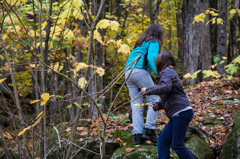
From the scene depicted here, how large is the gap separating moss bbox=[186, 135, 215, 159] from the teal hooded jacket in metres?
1.44

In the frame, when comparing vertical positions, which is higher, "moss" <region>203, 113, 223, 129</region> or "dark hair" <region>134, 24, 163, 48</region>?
"dark hair" <region>134, 24, 163, 48</region>

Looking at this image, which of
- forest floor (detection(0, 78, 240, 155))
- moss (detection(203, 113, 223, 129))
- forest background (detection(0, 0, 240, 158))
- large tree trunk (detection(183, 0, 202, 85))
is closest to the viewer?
forest background (detection(0, 0, 240, 158))

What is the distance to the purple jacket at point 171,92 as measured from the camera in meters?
2.30

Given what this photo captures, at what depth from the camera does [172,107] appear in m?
2.35

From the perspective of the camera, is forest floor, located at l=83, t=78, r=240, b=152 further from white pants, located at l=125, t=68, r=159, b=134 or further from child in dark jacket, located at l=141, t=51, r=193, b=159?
child in dark jacket, located at l=141, t=51, r=193, b=159

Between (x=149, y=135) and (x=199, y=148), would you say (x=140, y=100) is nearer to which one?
(x=149, y=135)

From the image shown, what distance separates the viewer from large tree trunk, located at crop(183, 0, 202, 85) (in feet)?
23.2

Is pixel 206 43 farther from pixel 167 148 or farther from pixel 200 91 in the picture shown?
pixel 167 148

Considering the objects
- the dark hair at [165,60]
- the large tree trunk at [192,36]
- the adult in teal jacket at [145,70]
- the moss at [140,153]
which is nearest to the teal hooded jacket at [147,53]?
the adult in teal jacket at [145,70]

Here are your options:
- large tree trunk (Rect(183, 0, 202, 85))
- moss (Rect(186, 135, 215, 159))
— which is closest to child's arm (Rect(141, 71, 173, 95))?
moss (Rect(186, 135, 215, 159))

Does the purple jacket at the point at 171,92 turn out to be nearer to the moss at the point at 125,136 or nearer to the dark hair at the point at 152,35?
the dark hair at the point at 152,35

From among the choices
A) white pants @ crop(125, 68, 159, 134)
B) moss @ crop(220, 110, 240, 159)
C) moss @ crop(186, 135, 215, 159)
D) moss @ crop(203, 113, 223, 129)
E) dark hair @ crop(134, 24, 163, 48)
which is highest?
dark hair @ crop(134, 24, 163, 48)

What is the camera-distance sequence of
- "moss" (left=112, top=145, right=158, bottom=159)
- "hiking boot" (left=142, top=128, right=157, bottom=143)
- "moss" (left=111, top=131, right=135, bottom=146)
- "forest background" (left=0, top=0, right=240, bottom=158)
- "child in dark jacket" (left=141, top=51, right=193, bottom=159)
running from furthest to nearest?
"moss" (left=111, top=131, right=135, bottom=146) → "hiking boot" (left=142, top=128, right=157, bottom=143) → "moss" (left=112, top=145, right=158, bottom=159) → "child in dark jacket" (left=141, top=51, right=193, bottom=159) → "forest background" (left=0, top=0, right=240, bottom=158)

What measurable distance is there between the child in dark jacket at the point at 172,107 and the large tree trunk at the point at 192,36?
5.06 m
